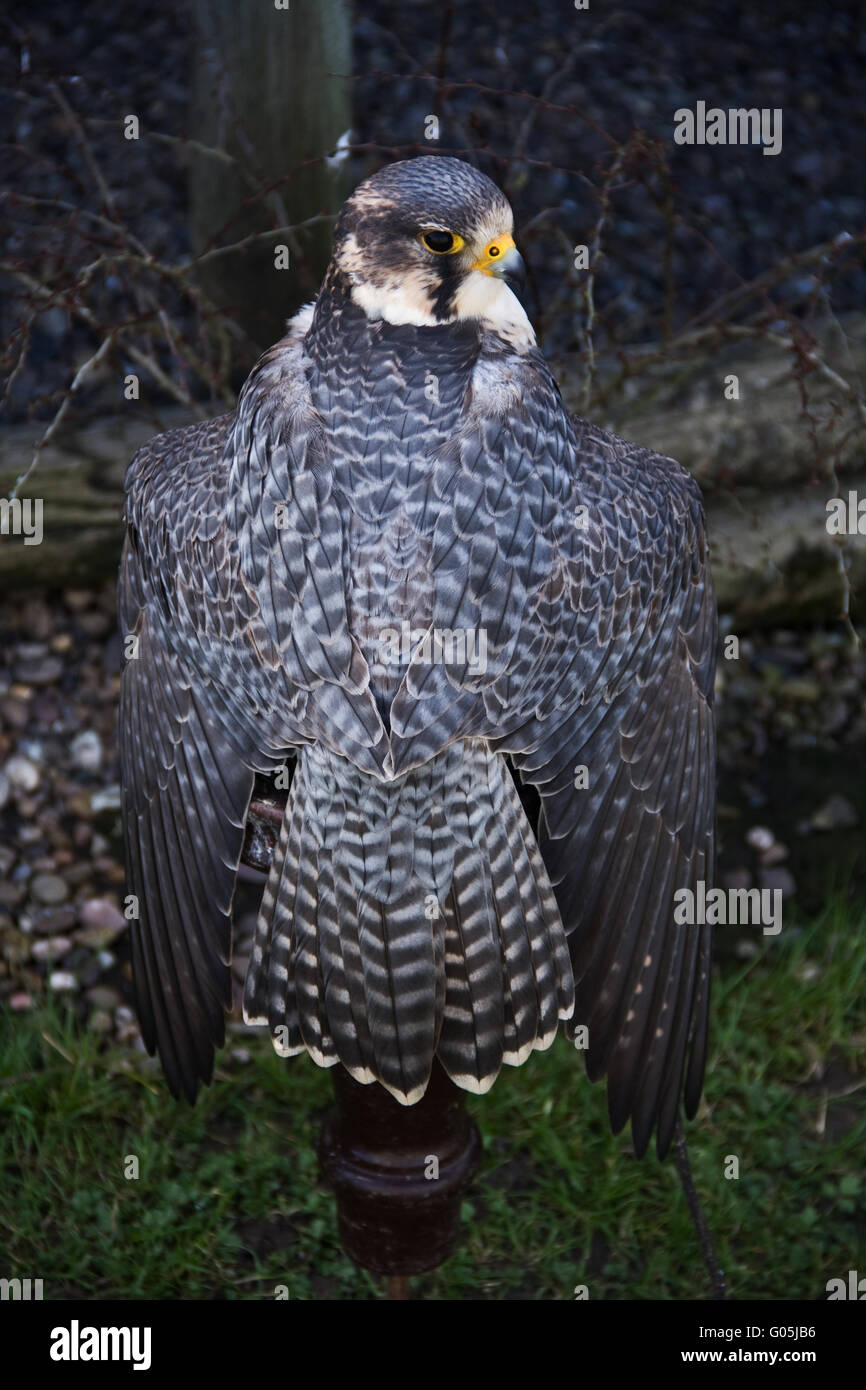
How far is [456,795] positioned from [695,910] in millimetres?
653

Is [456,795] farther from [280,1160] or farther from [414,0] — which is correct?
[414,0]

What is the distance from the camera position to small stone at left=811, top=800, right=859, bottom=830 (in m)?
4.18

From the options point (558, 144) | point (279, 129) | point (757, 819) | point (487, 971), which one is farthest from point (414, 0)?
point (487, 971)

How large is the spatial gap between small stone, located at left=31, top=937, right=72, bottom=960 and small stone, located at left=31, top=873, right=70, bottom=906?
120mm

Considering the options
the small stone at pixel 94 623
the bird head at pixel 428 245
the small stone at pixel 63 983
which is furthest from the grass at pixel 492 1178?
the bird head at pixel 428 245

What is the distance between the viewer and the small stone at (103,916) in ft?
12.4

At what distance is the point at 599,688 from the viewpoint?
8.07 feet

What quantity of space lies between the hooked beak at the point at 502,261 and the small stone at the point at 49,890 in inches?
86.1

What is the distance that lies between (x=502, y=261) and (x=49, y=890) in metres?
2.24
